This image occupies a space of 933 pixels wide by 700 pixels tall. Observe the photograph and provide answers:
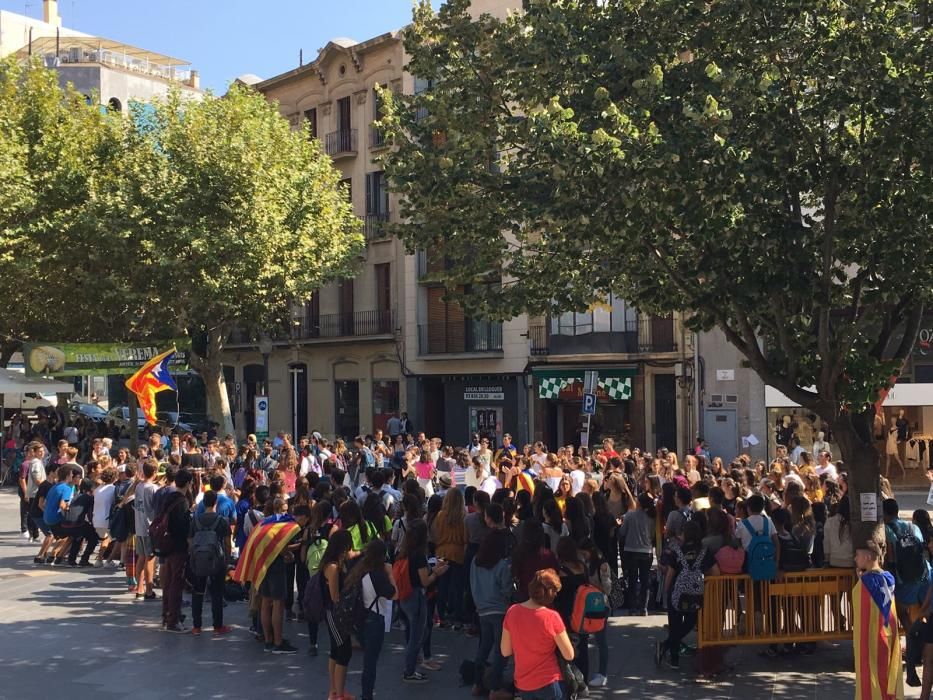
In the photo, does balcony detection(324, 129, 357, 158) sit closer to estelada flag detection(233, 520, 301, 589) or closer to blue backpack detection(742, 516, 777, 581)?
estelada flag detection(233, 520, 301, 589)

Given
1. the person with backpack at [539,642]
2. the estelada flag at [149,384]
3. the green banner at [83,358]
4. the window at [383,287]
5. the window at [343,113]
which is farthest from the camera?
the window at [343,113]

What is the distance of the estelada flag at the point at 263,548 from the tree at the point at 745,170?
4.15 m

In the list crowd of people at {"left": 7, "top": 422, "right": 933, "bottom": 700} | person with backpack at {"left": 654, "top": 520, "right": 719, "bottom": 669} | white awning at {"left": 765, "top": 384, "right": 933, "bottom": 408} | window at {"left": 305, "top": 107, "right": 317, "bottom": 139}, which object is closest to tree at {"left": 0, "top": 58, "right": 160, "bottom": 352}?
window at {"left": 305, "top": 107, "right": 317, "bottom": 139}

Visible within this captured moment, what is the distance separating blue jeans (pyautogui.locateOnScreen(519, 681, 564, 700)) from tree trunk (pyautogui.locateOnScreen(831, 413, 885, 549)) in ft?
13.6

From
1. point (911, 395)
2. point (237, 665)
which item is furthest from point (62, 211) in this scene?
point (911, 395)

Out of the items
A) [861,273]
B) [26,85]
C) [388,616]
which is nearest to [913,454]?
[861,273]

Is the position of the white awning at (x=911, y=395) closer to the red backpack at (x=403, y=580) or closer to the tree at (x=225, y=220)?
the tree at (x=225, y=220)

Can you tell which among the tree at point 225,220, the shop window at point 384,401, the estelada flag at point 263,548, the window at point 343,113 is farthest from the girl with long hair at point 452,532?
the window at point 343,113

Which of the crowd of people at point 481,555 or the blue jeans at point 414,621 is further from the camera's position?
the blue jeans at point 414,621

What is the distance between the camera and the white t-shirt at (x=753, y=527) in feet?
32.2

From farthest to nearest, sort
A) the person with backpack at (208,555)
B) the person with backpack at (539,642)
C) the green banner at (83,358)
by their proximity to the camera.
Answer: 1. the green banner at (83,358)
2. the person with backpack at (208,555)
3. the person with backpack at (539,642)

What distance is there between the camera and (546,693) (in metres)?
6.98

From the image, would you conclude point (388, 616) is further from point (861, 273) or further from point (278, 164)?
point (278, 164)

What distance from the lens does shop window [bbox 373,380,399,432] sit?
38531 mm
